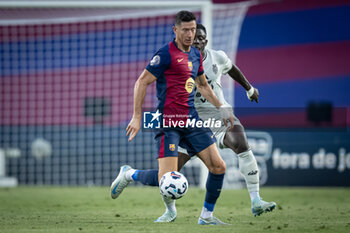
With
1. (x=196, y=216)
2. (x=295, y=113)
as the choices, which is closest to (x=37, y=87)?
(x=295, y=113)

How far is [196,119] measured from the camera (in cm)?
589

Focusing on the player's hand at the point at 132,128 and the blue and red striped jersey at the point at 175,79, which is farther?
the blue and red striped jersey at the point at 175,79

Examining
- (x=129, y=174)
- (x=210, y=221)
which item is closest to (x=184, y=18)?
(x=129, y=174)

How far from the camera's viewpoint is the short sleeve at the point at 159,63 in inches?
Answer: 220

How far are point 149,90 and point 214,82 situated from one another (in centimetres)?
805

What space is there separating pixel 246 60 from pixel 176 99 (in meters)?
10.8

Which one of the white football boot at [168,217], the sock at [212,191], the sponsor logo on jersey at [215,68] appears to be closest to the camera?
the sock at [212,191]

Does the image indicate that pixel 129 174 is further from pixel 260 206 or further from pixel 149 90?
pixel 149 90

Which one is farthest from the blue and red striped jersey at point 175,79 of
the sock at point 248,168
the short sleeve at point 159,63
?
the sock at point 248,168

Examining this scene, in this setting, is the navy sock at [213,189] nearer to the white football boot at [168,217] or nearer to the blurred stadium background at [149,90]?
the white football boot at [168,217]

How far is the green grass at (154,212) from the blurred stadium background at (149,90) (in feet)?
4.32

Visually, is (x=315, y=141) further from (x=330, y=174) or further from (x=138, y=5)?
(x=138, y=5)

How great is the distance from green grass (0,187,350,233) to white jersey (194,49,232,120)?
1163 millimetres

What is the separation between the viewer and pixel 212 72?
22.2 feet
